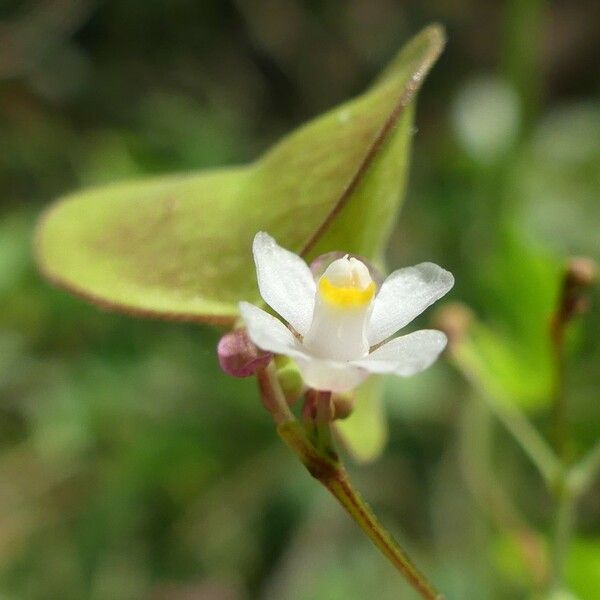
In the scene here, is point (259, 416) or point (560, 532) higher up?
point (560, 532)

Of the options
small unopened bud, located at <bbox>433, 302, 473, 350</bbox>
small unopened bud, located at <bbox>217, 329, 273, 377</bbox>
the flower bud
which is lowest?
small unopened bud, located at <bbox>433, 302, 473, 350</bbox>

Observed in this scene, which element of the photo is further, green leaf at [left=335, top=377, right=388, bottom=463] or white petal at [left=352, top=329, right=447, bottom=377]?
green leaf at [left=335, top=377, right=388, bottom=463]

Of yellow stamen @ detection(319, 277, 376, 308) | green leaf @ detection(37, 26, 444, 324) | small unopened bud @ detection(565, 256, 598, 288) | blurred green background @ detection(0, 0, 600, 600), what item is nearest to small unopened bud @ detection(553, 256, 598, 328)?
small unopened bud @ detection(565, 256, 598, 288)

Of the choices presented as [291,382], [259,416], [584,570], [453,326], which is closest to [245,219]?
[291,382]

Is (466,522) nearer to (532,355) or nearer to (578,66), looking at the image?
(532,355)

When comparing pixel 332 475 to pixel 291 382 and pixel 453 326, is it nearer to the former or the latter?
pixel 291 382

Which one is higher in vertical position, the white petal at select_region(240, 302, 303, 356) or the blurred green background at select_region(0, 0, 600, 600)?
the white petal at select_region(240, 302, 303, 356)

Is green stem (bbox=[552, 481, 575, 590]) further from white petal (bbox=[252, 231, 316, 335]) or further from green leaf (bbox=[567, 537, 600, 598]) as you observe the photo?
white petal (bbox=[252, 231, 316, 335])
